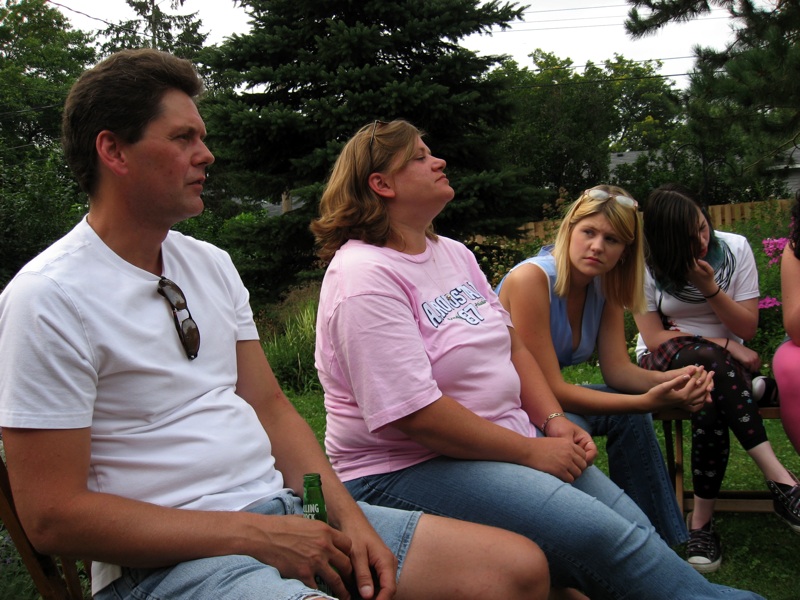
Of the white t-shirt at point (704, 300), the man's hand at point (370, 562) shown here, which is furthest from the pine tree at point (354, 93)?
the man's hand at point (370, 562)

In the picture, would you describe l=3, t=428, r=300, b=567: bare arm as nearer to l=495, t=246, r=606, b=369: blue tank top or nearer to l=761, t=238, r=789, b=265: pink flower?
l=495, t=246, r=606, b=369: blue tank top

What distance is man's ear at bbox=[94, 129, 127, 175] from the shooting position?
1695 millimetres

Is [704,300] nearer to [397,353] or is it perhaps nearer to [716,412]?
[716,412]

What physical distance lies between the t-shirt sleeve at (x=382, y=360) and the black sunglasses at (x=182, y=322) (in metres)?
0.50

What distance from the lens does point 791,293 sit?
11.0 ft

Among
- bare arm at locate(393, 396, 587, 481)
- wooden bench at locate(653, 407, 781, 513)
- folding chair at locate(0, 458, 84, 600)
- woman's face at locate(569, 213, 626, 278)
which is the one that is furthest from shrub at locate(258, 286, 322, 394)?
folding chair at locate(0, 458, 84, 600)

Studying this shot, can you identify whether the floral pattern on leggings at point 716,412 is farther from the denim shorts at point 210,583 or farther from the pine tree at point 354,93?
the pine tree at point 354,93

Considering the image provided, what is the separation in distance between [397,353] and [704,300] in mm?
2078

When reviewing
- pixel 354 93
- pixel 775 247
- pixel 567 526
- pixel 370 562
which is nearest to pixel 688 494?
pixel 567 526

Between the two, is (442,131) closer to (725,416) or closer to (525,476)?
(725,416)

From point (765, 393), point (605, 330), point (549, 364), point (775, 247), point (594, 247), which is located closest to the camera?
point (549, 364)

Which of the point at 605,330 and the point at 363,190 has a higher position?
the point at 363,190

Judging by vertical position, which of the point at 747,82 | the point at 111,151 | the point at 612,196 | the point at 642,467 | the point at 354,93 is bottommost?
the point at 642,467

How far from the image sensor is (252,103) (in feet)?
37.5
